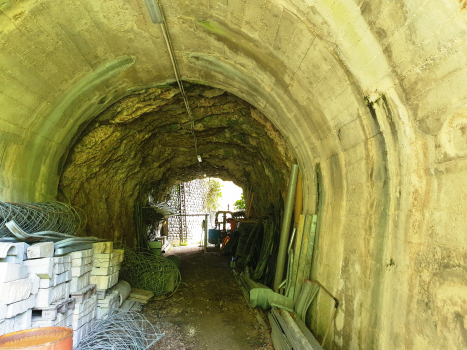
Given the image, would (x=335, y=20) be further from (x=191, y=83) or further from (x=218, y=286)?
(x=218, y=286)

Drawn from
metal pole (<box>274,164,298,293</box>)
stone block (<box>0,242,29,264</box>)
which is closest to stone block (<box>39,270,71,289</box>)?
stone block (<box>0,242,29,264</box>)

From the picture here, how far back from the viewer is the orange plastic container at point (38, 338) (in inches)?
95.1

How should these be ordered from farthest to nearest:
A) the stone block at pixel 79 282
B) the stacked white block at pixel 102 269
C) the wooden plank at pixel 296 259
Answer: the stacked white block at pixel 102 269, the wooden plank at pixel 296 259, the stone block at pixel 79 282

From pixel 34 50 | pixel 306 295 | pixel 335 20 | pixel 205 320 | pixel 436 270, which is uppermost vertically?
pixel 34 50

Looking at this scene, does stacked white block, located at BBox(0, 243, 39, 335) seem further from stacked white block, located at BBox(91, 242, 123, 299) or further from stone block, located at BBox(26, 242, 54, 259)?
stacked white block, located at BBox(91, 242, 123, 299)

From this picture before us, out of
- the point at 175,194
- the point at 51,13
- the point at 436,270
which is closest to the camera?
the point at 436,270

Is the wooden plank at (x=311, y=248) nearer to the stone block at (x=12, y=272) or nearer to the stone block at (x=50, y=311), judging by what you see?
the stone block at (x=50, y=311)

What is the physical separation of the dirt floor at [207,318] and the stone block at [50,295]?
1.40 m

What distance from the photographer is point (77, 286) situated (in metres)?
4.34

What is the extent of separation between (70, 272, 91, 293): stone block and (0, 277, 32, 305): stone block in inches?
36.5

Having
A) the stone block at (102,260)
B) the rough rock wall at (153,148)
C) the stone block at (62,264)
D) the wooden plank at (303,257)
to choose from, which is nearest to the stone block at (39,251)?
the stone block at (62,264)

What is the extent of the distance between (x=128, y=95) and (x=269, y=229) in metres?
4.45

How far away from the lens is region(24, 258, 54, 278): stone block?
3479 mm

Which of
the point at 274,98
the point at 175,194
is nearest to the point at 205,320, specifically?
the point at 274,98
